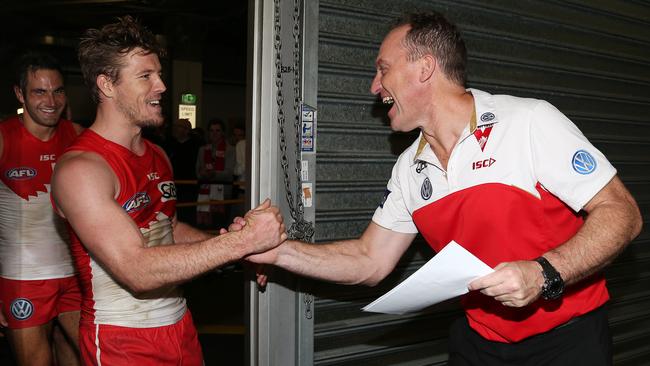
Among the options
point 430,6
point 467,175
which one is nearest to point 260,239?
point 467,175

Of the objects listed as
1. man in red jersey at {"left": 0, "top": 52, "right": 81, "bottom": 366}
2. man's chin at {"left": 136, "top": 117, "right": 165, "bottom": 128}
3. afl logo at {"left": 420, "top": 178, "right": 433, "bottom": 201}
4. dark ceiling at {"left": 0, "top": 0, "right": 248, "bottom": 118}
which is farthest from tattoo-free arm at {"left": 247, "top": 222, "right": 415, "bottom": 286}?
dark ceiling at {"left": 0, "top": 0, "right": 248, "bottom": 118}

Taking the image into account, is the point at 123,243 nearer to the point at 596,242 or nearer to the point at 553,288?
the point at 553,288

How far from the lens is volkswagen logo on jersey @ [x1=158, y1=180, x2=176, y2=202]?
315 centimetres

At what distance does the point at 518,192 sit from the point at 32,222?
364cm

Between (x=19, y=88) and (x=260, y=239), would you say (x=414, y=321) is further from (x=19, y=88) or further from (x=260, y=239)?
(x=19, y=88)

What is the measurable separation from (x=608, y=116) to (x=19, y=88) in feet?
14.9

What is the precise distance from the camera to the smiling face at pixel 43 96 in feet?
14.8

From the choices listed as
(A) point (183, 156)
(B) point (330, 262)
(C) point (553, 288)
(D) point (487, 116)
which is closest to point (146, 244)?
(B) point (330, 262)

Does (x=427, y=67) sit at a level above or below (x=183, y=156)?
above

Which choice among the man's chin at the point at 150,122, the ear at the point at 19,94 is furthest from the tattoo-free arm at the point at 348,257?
the ear at the point at 19,94

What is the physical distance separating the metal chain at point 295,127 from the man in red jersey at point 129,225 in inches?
15.7

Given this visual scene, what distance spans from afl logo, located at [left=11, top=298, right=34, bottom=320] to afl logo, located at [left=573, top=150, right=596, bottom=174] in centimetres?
392

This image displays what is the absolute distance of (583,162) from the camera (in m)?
2.47

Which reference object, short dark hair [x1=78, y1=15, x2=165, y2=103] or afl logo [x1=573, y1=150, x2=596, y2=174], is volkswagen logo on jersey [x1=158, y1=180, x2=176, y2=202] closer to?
short dark hair [x1=78, y1=15, x2=165, y2=103]
